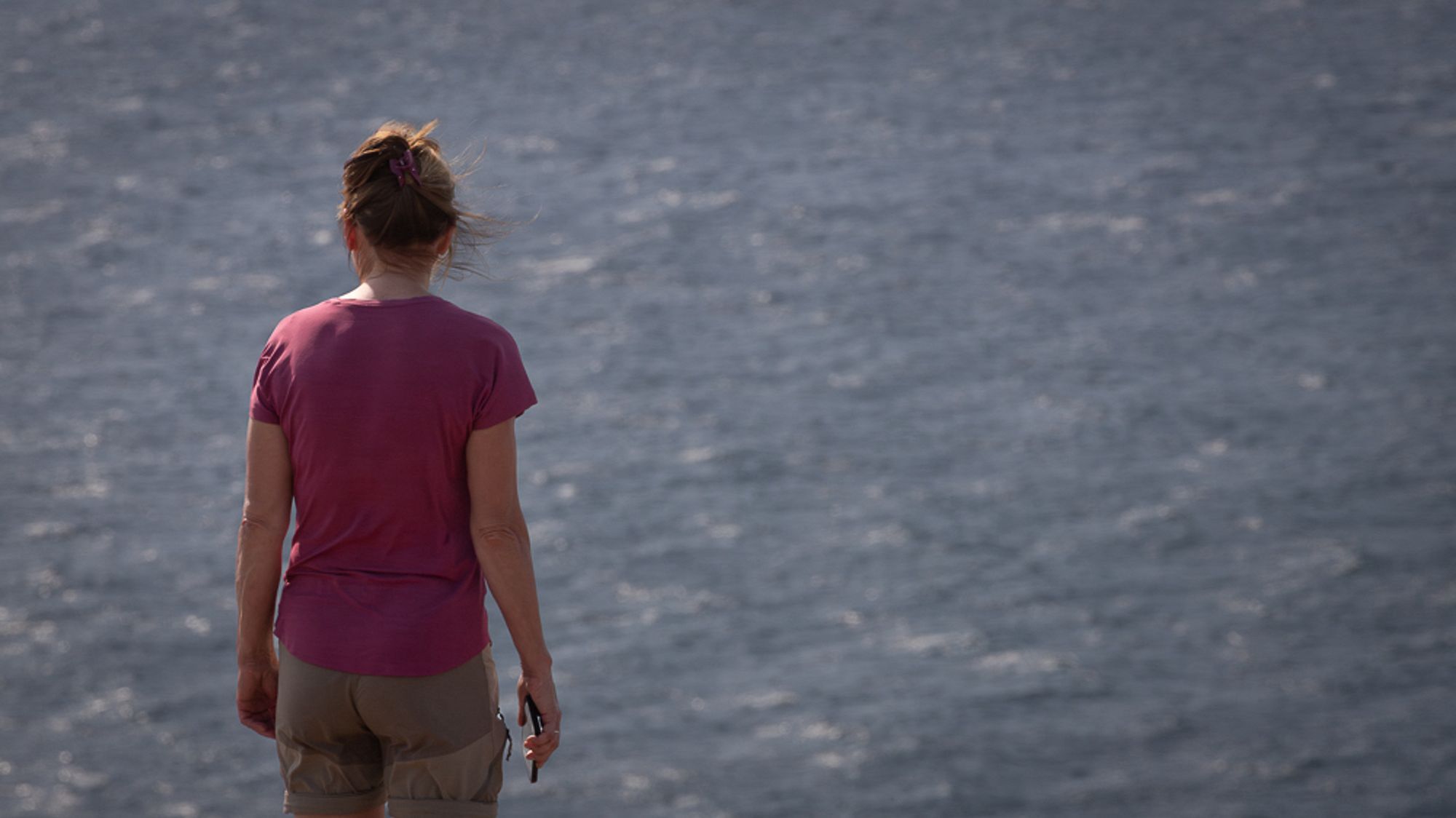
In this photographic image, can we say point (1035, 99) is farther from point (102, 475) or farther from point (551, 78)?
point (102, 475)

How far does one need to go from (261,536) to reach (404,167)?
65cm

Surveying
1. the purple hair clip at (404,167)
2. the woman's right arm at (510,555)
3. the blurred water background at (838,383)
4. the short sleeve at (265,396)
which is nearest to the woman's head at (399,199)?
the purple hair clip at (404,167)

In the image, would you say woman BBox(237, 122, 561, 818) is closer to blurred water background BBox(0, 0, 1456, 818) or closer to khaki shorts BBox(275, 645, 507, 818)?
khaki shorts BBox(275, 645, 507, 818)

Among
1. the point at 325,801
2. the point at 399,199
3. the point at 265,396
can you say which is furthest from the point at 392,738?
the point at 399,199

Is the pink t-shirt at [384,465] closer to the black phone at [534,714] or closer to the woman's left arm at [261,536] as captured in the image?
the woman's left arm at [261,536]

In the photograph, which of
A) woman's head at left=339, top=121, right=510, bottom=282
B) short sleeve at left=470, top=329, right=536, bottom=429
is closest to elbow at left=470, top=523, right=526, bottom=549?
short sleeve at left=470, top=329, right=536, bottom=429

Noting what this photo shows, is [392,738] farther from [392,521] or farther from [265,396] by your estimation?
[265,396]

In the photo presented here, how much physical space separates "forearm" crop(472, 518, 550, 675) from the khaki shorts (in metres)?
0.09

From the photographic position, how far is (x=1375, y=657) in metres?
13.2

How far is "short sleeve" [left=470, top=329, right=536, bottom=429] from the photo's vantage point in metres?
2.64

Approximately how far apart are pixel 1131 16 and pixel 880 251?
12.2 metres

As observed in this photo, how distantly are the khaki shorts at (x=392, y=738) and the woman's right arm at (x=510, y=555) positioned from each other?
0.29 feet

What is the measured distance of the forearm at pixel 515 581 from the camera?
2.72 m

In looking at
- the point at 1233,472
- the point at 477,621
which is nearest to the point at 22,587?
the point at 1233,472
